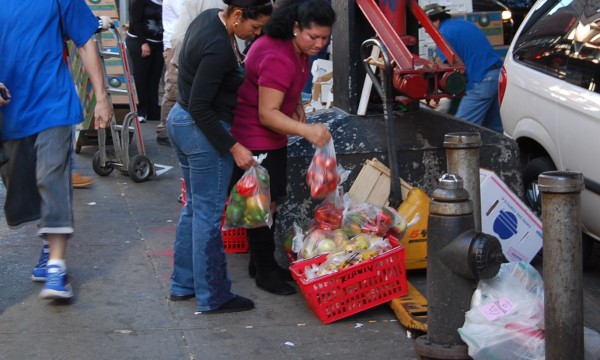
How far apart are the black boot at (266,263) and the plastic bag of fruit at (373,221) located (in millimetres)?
458

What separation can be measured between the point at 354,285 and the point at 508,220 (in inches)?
50.6

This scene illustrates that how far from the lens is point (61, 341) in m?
4.53

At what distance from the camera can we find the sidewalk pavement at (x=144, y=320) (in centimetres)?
446

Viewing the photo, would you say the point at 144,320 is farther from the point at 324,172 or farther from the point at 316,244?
the point at 324,172

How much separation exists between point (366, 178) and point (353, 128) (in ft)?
1.44

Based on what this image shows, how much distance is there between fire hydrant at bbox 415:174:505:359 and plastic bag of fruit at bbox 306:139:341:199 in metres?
0.80

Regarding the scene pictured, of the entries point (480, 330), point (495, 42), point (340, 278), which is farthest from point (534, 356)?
Answer: point (495, 42)

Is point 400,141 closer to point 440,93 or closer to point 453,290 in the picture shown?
point 440,93

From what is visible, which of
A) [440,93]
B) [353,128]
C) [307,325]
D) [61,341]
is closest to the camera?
[61,341]

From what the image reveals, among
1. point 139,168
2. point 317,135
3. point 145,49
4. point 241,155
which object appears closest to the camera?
point 241,155

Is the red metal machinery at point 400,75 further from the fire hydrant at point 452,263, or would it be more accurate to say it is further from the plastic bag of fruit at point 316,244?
the fire hydrant at point 452,263

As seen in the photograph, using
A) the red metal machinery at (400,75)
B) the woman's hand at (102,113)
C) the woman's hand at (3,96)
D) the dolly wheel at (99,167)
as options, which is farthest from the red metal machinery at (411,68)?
the dolly wheel at (99,167)

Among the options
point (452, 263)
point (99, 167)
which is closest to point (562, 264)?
point (452, 263)

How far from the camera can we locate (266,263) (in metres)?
5.34
